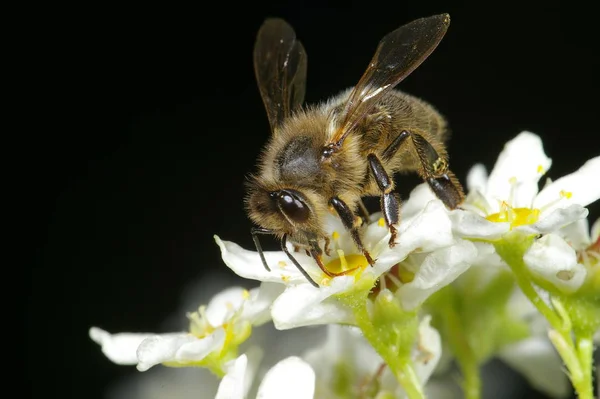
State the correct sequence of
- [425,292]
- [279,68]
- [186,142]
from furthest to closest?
[186,142] → [279,68] → [425,292]

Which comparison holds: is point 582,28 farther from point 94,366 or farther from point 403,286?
point 403,286

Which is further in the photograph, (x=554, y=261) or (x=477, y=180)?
(x=477, y=180)

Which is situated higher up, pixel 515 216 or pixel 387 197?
pixel 387 197

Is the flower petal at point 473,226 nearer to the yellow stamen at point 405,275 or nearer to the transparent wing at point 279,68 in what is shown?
the yellow stamen at point 405,275

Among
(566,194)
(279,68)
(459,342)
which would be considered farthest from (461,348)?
(279,68)

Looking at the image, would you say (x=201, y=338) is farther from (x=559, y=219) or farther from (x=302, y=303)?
(x=559, y=219)

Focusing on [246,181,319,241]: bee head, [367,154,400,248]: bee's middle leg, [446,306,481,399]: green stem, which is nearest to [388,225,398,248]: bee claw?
[367,154,400,248]: bee's middle leg

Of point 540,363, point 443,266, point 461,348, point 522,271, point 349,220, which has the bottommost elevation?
point 540,363

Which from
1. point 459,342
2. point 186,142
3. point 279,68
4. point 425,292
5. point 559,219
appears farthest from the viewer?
point 186,142
